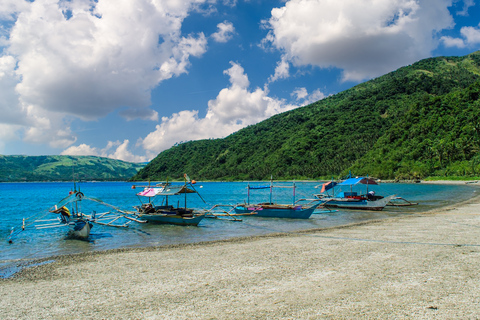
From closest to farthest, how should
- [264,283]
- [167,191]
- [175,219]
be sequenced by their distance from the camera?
1. [264,283]
2. [175,219]
3. [167,191]

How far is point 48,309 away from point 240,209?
26368 millimetres

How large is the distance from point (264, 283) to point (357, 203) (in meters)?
31.8

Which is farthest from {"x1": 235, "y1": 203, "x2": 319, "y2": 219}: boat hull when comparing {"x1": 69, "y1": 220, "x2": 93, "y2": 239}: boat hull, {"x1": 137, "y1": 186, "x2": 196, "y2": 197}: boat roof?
{"x1": 69, "y1": 220, "x2": 93, "y2": 239}: boat hull

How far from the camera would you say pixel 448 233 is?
714 inches

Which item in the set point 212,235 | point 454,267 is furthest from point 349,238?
point 212,235

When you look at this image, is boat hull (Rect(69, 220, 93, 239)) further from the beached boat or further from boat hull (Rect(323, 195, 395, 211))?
boat hull (Rect(323, 195, 395, 211))

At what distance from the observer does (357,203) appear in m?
38.6

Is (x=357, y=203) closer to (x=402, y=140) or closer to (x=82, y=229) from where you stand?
(x=82, y=229)

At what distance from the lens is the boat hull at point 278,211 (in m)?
30.6

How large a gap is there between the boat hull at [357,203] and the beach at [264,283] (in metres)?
20.8

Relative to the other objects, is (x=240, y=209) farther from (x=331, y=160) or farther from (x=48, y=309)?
(x=331, y=160)

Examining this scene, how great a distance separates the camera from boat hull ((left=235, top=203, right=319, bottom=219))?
101 feet

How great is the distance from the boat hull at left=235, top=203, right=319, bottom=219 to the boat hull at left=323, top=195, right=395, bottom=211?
8.16 metres

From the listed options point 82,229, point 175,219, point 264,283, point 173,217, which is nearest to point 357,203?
point 175,219
